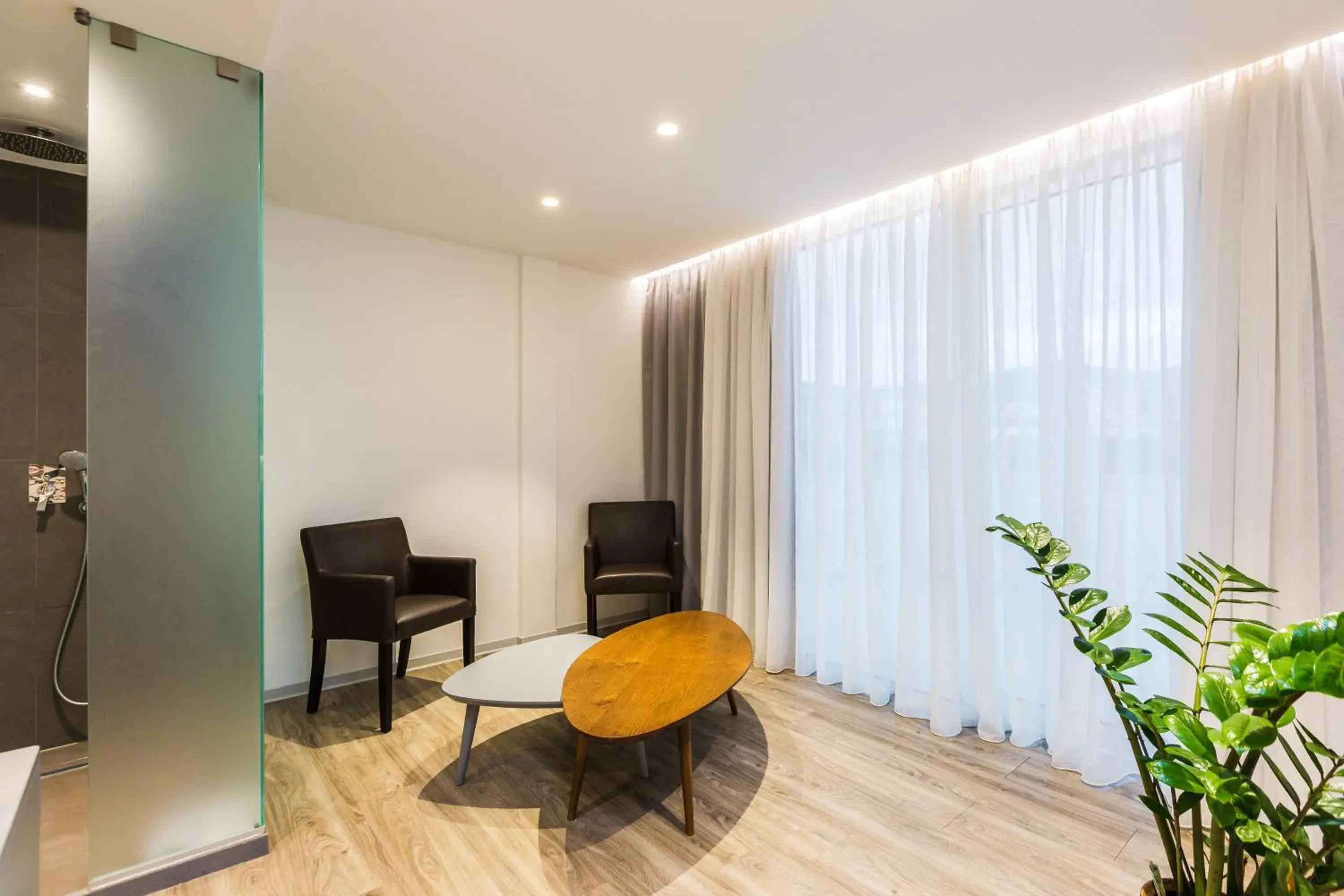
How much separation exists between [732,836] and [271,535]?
277 cm

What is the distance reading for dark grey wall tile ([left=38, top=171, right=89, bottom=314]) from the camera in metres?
2.62

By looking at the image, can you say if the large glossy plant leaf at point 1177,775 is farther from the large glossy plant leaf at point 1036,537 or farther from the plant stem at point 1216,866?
the large glossy plant leaf at point 1036,537

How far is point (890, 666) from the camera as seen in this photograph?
3.23 m

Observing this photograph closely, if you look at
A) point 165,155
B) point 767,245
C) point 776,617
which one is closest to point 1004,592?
point 776,617

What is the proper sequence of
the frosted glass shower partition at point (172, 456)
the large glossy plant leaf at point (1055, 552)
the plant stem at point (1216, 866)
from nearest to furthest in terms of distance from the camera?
the plant stem at point (1216, 866) < the large glossy plant leaf at point (1055, 552) < the frosted glass shower partition at point (172, 456)

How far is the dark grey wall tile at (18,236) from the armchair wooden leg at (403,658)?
2295mm

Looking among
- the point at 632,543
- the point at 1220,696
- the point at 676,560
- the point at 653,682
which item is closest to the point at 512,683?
the point at 653,682

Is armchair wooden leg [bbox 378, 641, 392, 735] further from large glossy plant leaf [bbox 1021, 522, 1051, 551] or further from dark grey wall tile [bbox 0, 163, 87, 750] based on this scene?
large glossy plant leaf [bbox 1021, 522, 1051, 551]

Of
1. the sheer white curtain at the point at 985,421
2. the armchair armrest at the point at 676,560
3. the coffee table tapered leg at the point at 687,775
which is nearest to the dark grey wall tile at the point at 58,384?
the coffee table tapered leg at the point at 687,775

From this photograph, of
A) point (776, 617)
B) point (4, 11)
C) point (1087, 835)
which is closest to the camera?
point (4, 11)

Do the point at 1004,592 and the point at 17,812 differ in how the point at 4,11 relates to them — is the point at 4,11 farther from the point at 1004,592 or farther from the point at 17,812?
the point at 1004,592

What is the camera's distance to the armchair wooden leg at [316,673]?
3.08 m

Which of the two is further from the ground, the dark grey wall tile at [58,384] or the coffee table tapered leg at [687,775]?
the dark grey wall tile at [58,384]

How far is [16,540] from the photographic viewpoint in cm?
258
